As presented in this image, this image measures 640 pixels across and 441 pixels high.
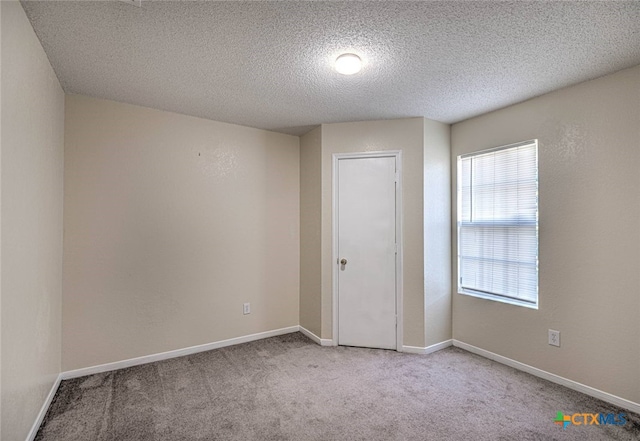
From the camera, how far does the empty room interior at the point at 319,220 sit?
73.0 inches

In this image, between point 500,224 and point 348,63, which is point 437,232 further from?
point 348,63

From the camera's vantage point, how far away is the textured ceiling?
5.59 feet

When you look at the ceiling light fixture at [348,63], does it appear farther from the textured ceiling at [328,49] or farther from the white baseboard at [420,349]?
the white baseboard at [420,349]

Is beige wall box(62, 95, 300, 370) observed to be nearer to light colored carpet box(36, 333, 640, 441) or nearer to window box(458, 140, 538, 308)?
light colored carpet box(36, 333, 640, 441)

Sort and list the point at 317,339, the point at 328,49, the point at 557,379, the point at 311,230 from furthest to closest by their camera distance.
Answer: the point at 311,230 → the point at 317,339 → the point at 557,379 → the point at 328,49

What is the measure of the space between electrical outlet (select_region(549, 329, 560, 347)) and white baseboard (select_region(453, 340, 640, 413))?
27 cm

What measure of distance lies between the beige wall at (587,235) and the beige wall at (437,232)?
2.03ft

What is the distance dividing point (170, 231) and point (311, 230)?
5.08 ft

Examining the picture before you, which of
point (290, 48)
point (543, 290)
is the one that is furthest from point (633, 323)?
point (290, 48)

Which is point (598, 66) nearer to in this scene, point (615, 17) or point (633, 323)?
point (615, 17)

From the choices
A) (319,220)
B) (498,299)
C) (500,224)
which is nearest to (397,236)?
(319,220)

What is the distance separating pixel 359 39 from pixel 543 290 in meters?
2.59


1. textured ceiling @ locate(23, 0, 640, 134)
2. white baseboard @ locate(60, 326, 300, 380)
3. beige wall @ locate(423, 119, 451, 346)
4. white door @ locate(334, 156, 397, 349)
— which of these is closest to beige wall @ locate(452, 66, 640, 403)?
textured ceiling @ locate(23, 0, 640, 134)

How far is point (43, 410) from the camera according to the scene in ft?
7.17
